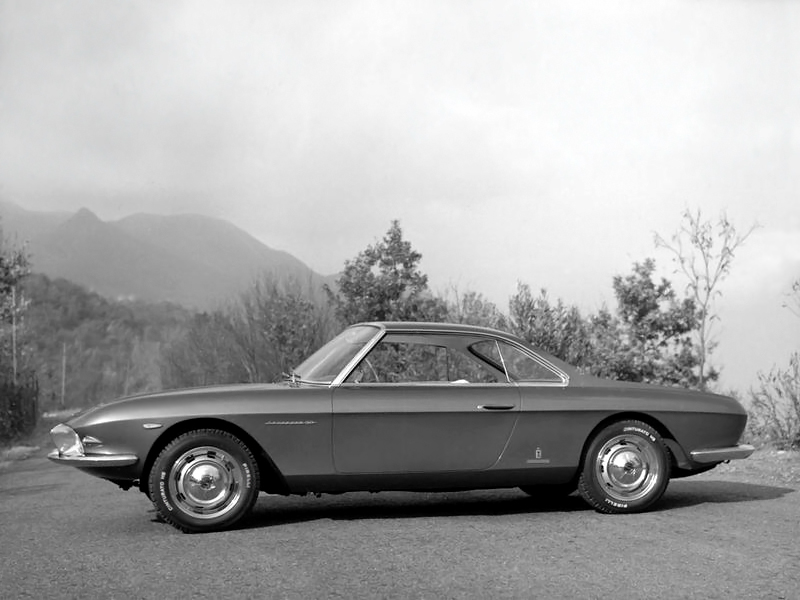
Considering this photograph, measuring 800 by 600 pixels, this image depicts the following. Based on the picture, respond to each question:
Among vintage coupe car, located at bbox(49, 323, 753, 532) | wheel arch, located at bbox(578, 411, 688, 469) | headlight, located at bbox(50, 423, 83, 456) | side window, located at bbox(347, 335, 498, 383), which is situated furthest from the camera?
wheel arch, located at bbox(578, 411, 688, 469)

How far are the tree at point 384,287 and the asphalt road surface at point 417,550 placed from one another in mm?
15773

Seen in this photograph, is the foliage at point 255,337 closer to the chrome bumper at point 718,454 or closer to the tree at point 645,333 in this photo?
the tree at point 645,333

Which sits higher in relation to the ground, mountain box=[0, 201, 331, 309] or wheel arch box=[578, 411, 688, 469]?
mountain box=[0, 201, 331, 309]

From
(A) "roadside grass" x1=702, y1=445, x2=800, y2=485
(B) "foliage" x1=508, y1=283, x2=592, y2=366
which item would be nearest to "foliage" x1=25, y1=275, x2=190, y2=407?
(B) "foliage" x1=508, y1=283, x2=592, y2=366

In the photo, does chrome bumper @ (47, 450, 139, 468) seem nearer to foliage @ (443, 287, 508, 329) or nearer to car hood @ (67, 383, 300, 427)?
car hood @ (67, 383, 300, 427)

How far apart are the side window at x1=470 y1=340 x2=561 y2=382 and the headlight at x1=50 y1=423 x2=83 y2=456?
2940mm

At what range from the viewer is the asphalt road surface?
559 centimetres

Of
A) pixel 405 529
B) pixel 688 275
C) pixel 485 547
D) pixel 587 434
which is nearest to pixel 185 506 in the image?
pixel 405 529

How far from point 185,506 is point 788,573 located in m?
3.83

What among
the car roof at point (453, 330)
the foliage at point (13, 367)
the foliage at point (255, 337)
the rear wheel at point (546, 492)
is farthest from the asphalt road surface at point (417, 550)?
the foliage at point (255, 337)

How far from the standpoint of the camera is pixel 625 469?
807 cm

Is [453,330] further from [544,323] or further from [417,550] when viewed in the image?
[544,323]

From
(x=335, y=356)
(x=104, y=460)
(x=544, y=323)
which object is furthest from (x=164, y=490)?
(x=544, y=323)

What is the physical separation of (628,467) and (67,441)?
13.3 feet
